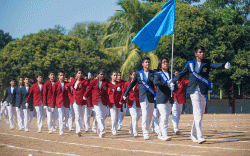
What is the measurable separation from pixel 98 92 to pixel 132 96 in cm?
114

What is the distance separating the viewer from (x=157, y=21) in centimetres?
1087

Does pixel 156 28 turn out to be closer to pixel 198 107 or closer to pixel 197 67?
pixel 197 67

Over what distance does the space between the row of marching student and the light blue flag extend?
0.63 m

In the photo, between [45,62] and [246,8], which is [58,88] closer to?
[45,62]

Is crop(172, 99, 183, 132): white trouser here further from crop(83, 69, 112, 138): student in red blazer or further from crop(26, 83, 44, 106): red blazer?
crop(26, 83, 44, 106): red blazer

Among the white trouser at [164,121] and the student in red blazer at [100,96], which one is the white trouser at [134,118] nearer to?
the student in red blazer at [100,96]

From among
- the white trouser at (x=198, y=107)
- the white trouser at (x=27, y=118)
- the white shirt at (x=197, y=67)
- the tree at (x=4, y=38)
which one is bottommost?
the white trouser at (x=27, y=118)

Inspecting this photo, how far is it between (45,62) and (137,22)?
36.3 ft

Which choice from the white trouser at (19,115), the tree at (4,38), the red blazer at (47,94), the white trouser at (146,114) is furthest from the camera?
the tree at (4,38)

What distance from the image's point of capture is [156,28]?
10883mm

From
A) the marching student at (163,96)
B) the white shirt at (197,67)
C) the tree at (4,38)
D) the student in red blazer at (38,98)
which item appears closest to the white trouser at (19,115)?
the student in red blazer at (38,98)

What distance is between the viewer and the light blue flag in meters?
10.8

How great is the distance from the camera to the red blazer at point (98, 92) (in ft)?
38.7

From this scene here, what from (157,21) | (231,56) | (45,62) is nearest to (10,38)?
(45,62)
